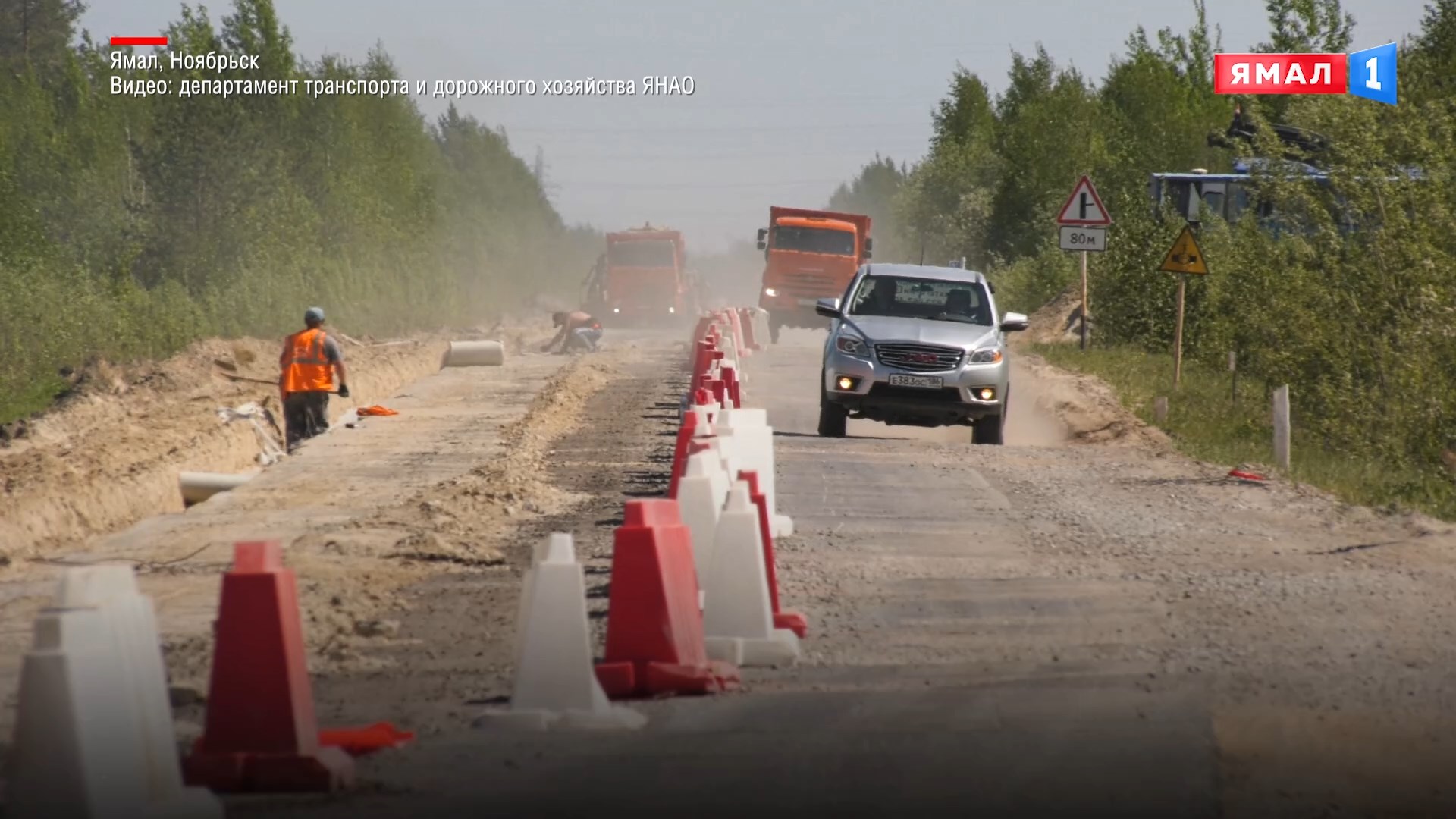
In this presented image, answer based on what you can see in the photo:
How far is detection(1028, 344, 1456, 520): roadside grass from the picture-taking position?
15.5 m

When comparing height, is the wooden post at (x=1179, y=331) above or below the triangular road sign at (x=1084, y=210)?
below

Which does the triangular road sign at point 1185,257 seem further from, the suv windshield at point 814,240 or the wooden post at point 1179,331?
the suv windshield at point 814,240

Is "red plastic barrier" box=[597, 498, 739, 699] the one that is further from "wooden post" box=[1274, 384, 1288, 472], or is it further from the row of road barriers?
"wooden post" box=[1274, 384, 1288, 472]

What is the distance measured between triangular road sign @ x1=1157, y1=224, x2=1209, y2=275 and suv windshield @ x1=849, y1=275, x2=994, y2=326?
13.1 feet

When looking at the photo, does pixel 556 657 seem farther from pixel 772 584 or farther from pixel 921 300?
pixel 921 300

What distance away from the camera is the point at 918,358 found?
19.5 meters

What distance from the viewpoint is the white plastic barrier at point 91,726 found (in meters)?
4.78

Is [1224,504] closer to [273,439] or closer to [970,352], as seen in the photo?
[970,352]

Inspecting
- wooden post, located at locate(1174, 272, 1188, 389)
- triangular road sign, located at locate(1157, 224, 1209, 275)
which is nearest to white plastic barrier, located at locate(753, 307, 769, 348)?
wooden post, located at locate(1174, 272, 1188, 389)

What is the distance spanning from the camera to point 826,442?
1938 cm

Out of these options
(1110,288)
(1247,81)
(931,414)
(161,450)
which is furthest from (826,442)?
(1247,81)

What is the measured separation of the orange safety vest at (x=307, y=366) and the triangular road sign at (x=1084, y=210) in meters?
11.5

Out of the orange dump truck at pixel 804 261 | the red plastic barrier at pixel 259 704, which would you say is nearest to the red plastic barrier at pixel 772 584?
the red plastic barrier at pixel 259 704

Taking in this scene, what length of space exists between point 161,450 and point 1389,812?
17.7 m
